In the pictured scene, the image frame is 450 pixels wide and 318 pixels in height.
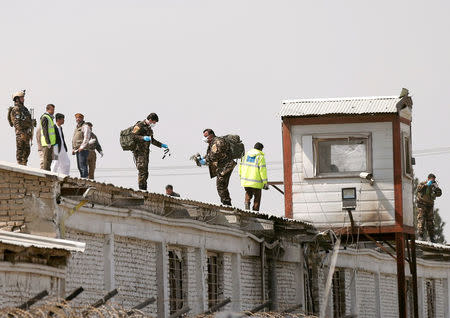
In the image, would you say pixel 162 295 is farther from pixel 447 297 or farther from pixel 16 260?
pixel 447 297

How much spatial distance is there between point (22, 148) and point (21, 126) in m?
0.41

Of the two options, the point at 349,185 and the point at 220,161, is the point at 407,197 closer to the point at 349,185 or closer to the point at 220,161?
the point at 349,185

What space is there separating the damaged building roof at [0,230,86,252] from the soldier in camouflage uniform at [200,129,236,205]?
9.04 m

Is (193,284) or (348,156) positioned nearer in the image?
(193,284)

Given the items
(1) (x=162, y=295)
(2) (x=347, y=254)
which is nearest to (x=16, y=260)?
(1) (x=162, y=295)

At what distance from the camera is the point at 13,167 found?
75.7 ft

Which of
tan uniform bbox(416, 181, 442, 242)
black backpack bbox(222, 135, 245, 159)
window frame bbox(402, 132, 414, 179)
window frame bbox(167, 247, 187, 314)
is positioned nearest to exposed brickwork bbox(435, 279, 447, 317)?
tan uniform bbox(416, 181, 442, 242)

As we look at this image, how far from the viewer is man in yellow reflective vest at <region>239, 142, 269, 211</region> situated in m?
32.1

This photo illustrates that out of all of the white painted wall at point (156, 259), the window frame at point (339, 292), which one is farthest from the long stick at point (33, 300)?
the window frame at point (339, 292)

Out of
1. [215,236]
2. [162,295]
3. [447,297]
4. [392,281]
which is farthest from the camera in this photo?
[447,297]

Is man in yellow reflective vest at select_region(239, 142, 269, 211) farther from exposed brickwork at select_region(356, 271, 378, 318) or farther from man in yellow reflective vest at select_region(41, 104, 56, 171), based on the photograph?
exposed brickwork at select_region(356, 271, 378, 318)

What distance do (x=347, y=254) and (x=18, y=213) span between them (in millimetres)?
15637

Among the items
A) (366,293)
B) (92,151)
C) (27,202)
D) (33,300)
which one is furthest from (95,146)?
(366,293)

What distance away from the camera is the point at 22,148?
85.9 feet
